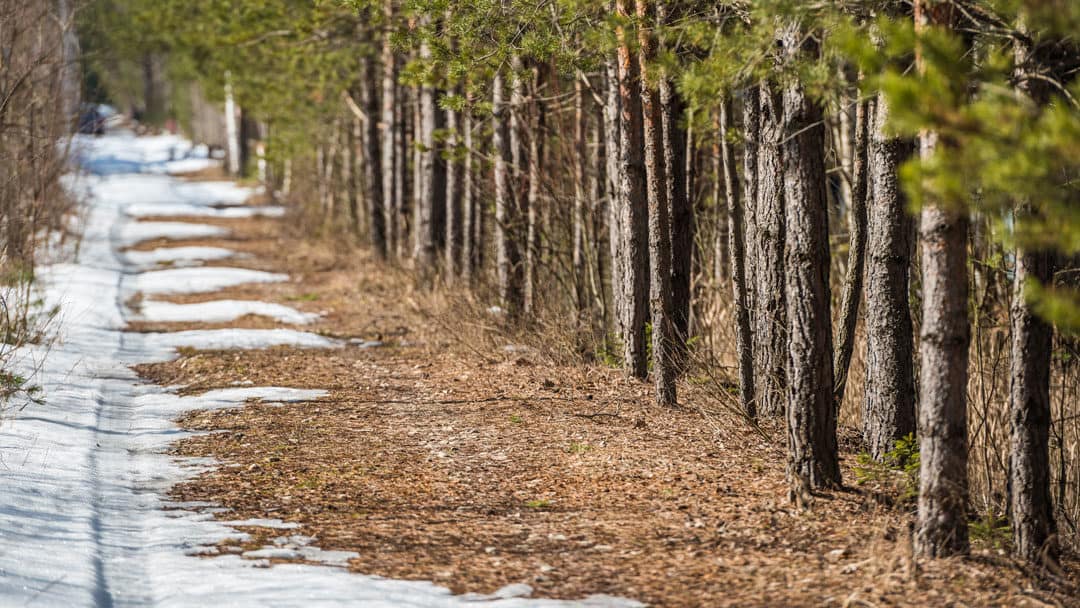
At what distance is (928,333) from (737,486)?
7.05 ft

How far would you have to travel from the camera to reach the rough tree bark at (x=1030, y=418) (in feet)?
20.4

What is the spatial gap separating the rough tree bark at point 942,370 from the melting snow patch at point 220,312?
11.1 m

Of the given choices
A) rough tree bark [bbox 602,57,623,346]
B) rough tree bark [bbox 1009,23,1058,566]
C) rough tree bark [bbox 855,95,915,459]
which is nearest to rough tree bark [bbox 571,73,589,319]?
rough tree bark [bbox 602,57,623,346]

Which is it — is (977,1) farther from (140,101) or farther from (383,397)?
(140,101)

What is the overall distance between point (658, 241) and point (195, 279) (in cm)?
1239

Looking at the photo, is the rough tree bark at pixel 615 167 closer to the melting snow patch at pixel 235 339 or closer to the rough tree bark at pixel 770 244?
the rough tree bark at pixel 770 244

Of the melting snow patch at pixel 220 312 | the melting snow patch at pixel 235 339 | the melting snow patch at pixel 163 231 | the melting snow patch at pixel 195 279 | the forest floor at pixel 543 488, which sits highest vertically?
the melting snow patch at pixel 163 231

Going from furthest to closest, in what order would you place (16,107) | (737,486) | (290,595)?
(16,107), (737,486), (290,595)

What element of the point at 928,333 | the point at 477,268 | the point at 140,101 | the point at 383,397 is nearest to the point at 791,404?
the point at 928,333

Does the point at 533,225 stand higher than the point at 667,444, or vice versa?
the point at 533,225

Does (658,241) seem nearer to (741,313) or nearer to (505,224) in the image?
(741,313)

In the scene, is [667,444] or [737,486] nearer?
[737,486]

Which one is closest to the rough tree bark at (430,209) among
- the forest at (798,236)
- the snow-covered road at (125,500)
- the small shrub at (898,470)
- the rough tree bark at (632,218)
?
the forest at (798,236)

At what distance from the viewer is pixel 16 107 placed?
53.6ft
